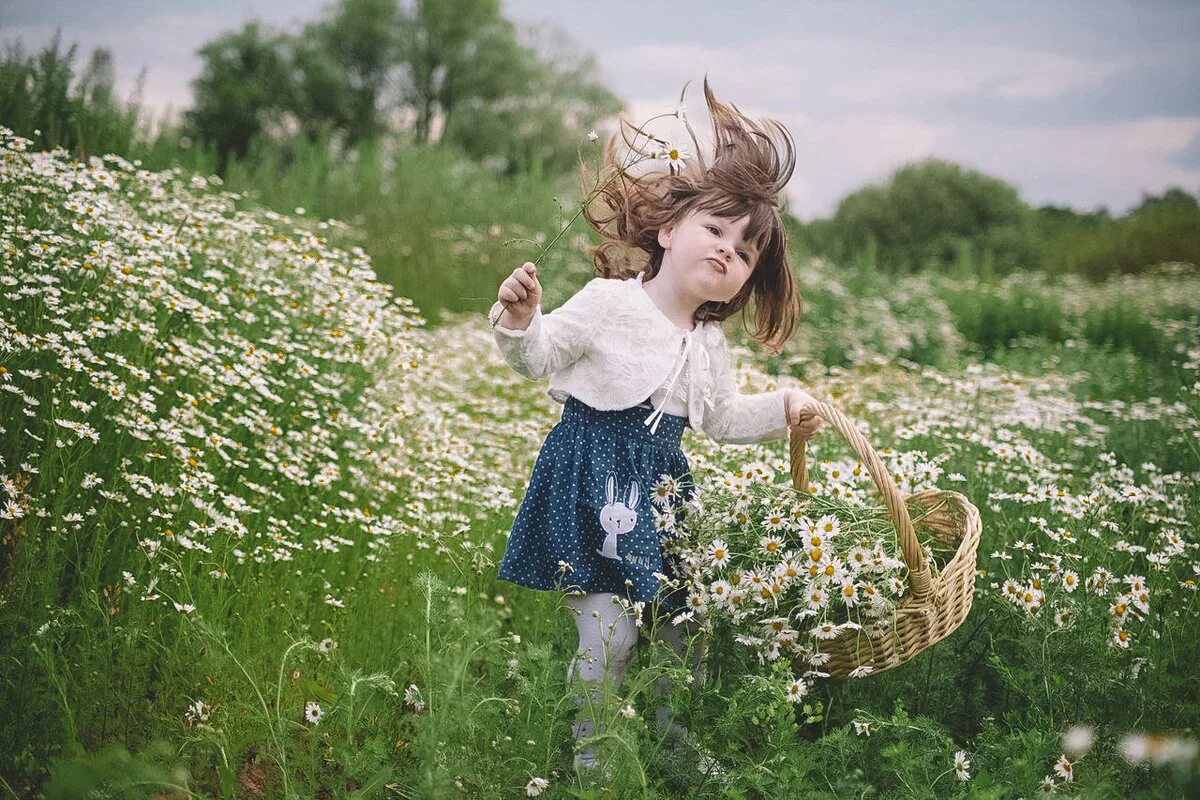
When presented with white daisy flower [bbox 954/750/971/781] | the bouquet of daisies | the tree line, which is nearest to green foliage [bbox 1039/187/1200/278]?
the tree line

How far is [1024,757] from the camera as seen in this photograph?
2102 mm

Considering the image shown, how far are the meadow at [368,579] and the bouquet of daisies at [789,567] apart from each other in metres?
0.13

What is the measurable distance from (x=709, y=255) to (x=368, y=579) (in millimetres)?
1533

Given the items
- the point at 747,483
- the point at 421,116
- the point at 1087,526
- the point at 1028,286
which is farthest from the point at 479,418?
the point at 421,116

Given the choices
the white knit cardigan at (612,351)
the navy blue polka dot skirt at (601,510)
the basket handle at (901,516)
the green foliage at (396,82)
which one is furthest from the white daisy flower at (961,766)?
the green foliage at (396,82)

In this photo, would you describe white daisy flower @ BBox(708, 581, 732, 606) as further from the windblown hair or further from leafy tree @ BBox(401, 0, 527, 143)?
leafy tree @ BBox(401, 0, 527, 143)

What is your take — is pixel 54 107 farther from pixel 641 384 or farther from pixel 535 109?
pixel 535 109

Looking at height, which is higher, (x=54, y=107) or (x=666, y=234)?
(x=54, y=107)

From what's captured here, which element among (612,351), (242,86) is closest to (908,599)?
(612,351)

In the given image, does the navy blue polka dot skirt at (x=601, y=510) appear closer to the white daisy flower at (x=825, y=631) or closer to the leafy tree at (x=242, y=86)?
the white daisy flower at (x=825, y=631)

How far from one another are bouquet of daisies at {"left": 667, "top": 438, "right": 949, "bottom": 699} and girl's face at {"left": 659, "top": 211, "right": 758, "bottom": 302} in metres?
0.52

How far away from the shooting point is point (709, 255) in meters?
2.51

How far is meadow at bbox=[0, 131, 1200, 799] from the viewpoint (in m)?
2.02

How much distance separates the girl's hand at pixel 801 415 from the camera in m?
2.54
